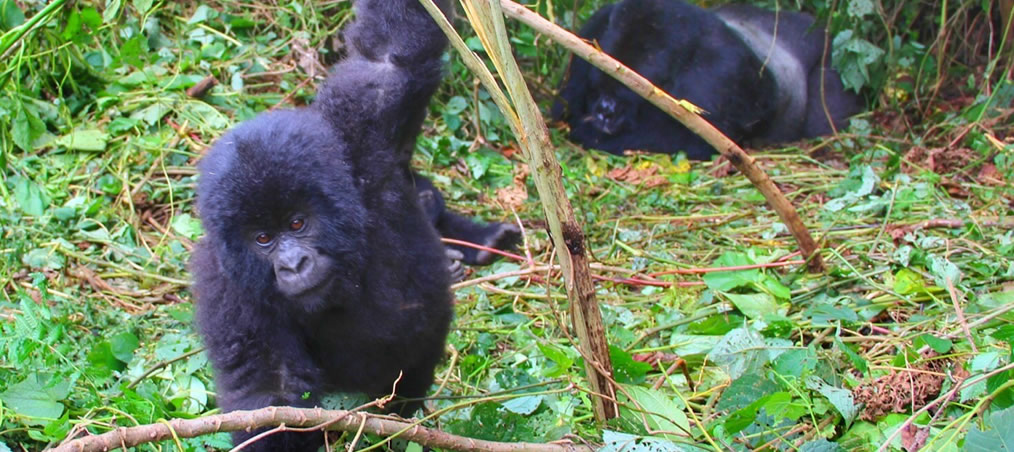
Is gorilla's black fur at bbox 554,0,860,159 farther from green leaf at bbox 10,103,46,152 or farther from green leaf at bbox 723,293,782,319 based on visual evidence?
green leaf at bbox 10,103,46,152

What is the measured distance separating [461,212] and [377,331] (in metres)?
2.23

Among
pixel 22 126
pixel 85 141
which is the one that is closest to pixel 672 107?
pixel 22 126

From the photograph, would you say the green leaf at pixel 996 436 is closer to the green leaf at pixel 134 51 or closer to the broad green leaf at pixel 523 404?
the broad green leaf at pixel 523 404

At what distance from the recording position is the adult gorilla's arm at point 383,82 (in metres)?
2.88

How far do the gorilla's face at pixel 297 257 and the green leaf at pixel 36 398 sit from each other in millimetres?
687

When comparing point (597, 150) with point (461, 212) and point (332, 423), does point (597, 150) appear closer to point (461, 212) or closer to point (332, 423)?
point (461, 212)

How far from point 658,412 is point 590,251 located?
4.68ft

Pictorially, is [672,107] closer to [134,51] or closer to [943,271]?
[943,271]

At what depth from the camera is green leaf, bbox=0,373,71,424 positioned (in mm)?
2652

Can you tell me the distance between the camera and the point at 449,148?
5.59 meters

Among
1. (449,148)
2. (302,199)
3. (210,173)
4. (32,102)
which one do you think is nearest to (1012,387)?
(302,199)

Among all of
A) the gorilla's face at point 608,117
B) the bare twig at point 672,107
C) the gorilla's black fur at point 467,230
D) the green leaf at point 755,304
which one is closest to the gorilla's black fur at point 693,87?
the gorilla's face at point 608,117

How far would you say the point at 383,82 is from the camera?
9.57ft

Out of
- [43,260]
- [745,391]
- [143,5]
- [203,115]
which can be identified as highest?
[143,5]
